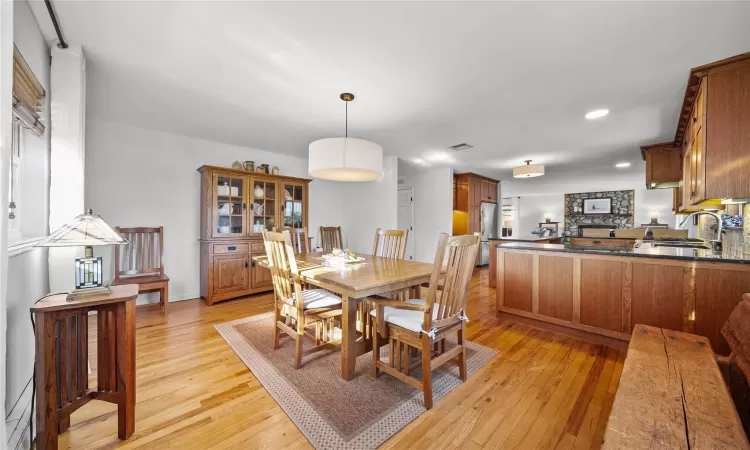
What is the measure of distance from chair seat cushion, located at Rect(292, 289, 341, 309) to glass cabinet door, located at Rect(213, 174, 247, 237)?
83.8 inches

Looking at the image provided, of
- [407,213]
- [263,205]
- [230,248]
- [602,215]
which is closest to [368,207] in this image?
[407,213]

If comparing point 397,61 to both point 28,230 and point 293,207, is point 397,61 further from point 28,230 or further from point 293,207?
point 293,207

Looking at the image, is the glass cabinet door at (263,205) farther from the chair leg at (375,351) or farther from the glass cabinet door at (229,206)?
the chair leg at (375,351)

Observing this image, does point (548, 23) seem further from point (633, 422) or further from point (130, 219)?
point (130, 219)

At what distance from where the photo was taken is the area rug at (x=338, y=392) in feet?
4.81

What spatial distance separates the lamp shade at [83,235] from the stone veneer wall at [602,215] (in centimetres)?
1070

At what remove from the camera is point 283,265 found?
83.2 inches

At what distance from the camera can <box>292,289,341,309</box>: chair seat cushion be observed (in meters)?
2.13

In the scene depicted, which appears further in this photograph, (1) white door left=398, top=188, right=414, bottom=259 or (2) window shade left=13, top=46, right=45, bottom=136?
(1) white door left=398, top=188, right=414, bottom=259

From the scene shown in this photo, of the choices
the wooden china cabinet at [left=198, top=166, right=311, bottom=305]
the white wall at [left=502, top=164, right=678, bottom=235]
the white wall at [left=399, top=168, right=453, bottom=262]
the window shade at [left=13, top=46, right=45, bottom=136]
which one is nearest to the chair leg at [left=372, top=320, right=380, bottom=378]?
the window shade at [left=13, top=46, right=45, bottom=136]

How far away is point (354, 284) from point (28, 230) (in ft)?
6.05

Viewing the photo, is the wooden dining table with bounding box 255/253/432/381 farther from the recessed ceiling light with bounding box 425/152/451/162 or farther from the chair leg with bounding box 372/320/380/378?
the recessed ceiling light with bounding box 425/152/451/162

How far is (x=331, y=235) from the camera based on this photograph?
492 centimetres

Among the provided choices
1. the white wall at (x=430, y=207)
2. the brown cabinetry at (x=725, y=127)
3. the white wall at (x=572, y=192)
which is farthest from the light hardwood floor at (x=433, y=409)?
the white wall at (x=572, y=192)
